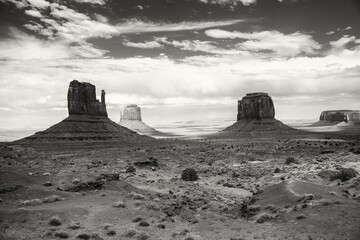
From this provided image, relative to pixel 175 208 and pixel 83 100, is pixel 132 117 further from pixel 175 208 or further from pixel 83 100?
pixel 175 208

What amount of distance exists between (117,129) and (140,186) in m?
72.7

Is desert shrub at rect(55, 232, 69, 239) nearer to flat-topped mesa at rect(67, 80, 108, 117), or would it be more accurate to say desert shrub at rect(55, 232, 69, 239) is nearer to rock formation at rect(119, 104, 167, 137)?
flat-topped mesa at rect(67, 80, 108, 117)

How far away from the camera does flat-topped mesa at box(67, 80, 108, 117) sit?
9738 centimetres

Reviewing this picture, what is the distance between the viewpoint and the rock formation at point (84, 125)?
→ 84.2m

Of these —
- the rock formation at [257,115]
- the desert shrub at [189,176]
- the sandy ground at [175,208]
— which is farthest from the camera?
the rock formation at [257,115]

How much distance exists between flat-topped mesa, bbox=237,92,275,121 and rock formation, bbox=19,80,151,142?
62228 mm

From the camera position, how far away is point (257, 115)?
13712 cm

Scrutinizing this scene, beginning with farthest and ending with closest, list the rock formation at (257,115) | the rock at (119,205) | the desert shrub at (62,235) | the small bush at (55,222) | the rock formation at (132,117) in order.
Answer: the rock formation at (132,117) < the rock formation at (257,115) < the rock at (119,205) < the small bush at (55,222) < the desert shrub at (62,235)

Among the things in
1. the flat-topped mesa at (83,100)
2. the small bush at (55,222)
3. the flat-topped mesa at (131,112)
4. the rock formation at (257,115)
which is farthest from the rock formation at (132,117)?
the small bush at (55,222)

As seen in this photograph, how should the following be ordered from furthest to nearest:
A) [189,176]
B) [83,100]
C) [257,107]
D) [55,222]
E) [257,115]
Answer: [257,107], [257,115], [83,100], [189,176], [55,222]

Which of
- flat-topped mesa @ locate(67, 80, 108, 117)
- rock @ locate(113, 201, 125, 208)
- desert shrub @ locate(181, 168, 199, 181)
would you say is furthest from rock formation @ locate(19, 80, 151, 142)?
rock @ locate(113, 201, 125, 208)

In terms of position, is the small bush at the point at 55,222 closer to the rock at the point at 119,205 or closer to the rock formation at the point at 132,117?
the rock at the point at 119,205

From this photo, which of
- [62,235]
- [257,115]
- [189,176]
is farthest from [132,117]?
[62,235]

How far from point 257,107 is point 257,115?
388 cm
